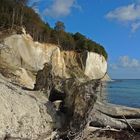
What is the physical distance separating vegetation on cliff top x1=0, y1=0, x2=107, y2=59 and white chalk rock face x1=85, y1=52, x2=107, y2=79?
2.23 m

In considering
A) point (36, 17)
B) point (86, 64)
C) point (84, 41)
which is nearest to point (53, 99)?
point (36, 17)

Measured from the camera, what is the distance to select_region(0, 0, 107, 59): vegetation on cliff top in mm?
52406

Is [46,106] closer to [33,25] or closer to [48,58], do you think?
[48,58]

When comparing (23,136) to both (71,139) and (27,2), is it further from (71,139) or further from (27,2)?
(27,2)

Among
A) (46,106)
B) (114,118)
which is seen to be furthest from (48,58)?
(46,106)

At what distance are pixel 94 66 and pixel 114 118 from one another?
63.9 meters

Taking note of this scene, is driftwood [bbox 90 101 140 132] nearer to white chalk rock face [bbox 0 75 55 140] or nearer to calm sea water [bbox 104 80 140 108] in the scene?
white chalk rock face [bbox 0 75 55 140]

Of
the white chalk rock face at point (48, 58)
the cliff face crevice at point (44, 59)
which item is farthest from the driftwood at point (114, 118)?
the cliff face crevice at point (44, 59)

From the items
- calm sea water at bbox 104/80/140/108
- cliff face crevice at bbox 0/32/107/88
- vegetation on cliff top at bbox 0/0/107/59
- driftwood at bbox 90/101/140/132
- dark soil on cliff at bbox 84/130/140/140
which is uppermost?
vegetation on cliff top at bbox 0/0/107/59

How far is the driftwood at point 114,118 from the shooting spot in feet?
44.2

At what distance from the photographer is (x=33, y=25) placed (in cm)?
6066

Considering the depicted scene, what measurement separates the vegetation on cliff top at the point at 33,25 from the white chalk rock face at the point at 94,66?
223cm

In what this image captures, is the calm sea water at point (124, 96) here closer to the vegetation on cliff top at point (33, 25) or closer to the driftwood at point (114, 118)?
the vegetation on cliff top at point (33, 25)

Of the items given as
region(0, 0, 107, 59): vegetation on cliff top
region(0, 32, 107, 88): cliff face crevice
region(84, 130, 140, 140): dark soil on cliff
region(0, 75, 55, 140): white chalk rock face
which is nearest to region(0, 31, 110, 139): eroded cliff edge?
region(0, 75, 55, 140): white chalk rock face
